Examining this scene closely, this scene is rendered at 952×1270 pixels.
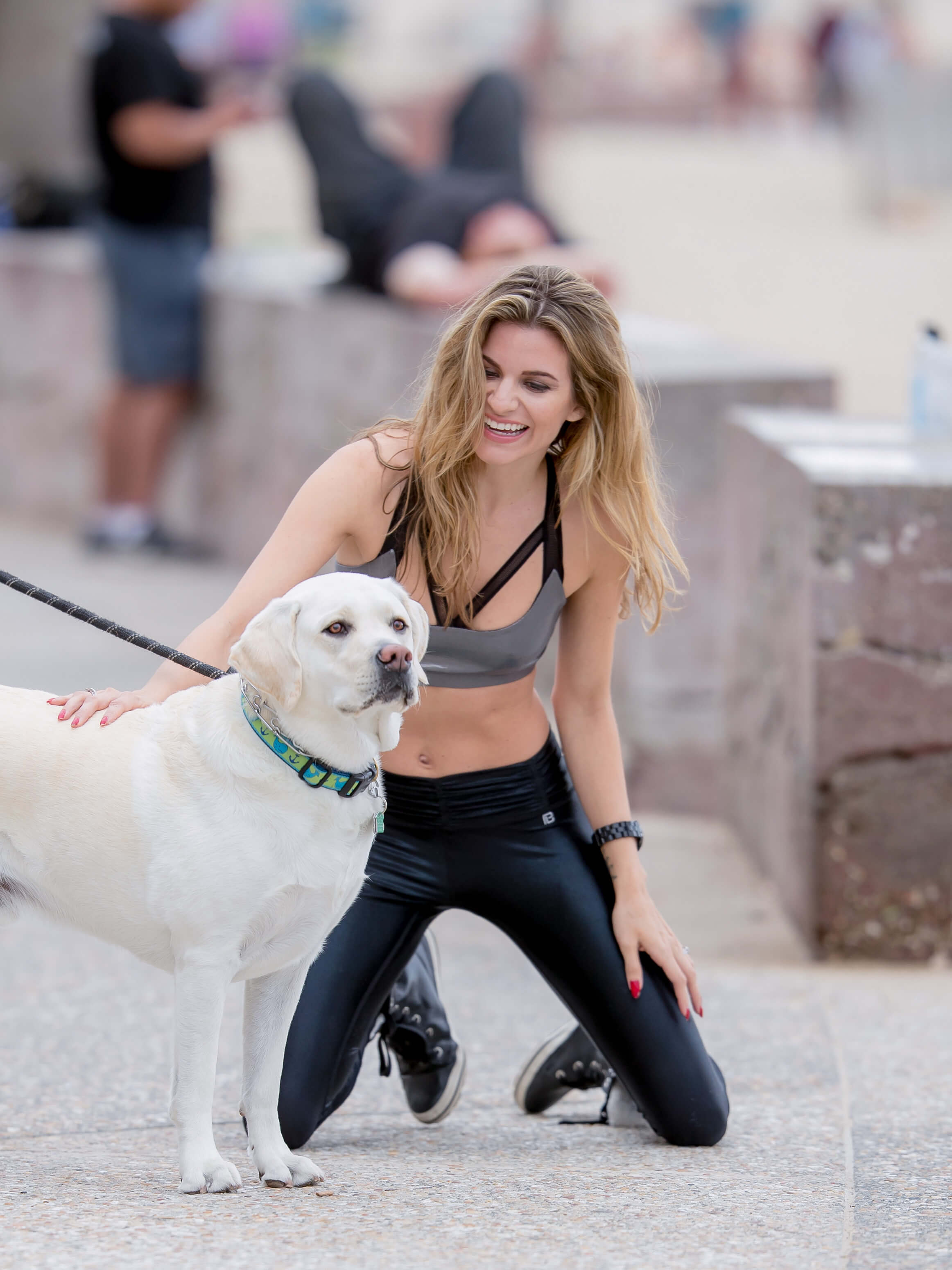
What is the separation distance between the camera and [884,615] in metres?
4.41

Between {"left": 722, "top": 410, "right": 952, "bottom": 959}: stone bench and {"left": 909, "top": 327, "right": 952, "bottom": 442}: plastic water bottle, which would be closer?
{"left": 722, "top": 410, "right": 952, "bottom": 959}: stone bench

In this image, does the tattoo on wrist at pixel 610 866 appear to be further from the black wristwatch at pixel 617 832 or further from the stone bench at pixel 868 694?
the stone bench at pixel 868 694

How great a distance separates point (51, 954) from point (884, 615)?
7.55 ft

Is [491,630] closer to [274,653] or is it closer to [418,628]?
[418,628]

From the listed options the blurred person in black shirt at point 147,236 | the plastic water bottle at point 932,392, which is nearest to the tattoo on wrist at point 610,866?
the plastic water bottle at point 932,392

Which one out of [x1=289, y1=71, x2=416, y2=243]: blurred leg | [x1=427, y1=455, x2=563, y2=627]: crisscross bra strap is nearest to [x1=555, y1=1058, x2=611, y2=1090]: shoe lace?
[x1=427, y1=455, x2=563, y2=627]: crisscross bra strap

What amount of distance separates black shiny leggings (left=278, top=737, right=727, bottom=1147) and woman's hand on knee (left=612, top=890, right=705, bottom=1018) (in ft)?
0.05

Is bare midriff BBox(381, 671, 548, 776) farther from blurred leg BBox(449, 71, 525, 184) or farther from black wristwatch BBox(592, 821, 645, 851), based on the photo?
blurred leg BBox(449, 71, 525, 184)

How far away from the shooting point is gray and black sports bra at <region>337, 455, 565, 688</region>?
3191mm

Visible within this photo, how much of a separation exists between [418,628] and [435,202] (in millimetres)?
5054

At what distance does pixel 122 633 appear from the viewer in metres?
3.02

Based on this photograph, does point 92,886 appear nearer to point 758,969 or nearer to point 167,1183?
point 167,1183

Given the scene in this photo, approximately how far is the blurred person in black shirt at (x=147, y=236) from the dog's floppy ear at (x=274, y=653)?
5881 mm

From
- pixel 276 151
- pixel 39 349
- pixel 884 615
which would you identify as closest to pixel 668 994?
pixel 884 615
